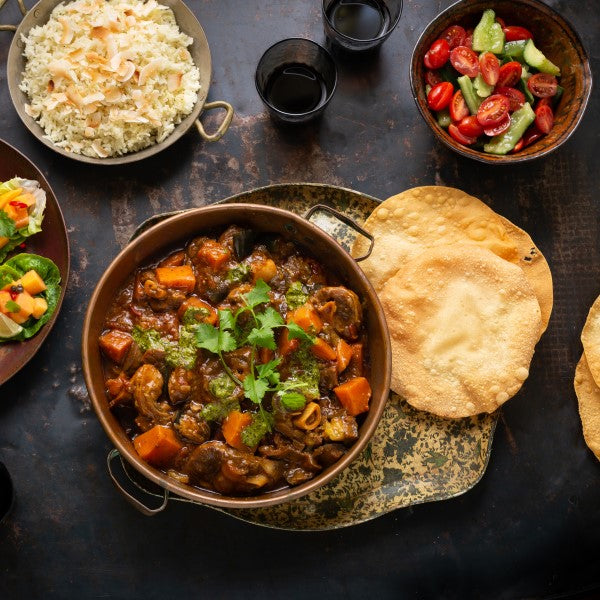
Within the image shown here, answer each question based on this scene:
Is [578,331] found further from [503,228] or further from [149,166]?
[149,166]

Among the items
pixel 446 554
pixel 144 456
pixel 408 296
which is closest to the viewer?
pixel 144 456

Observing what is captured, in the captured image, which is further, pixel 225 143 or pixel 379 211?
pixel 225 143

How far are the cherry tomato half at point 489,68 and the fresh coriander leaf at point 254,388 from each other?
81.5 inches

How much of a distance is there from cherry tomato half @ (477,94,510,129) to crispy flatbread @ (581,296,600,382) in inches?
47.8

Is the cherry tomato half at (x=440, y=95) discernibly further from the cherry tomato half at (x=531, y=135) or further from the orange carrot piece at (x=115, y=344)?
the orange carrot piece at (x=115, y=344)

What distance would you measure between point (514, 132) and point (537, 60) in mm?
427

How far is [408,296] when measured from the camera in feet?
11.5

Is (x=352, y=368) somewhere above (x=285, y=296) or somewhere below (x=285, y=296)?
below

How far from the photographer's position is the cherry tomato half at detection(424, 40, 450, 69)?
3.60m

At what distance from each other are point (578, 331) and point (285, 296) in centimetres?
185

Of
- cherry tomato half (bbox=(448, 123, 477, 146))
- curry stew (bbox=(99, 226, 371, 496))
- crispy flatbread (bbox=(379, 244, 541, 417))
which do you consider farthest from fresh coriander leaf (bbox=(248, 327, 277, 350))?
cherry tomato half (bbox=(448, 123, 477, 146))

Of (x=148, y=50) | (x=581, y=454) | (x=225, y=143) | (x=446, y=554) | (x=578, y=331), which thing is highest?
(x=148, y=50)

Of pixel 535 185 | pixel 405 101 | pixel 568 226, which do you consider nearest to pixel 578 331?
pixel 568 226

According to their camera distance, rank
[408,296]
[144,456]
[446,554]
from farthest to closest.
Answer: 1. [446,554]
2. [408,296]
3. [144,456]
